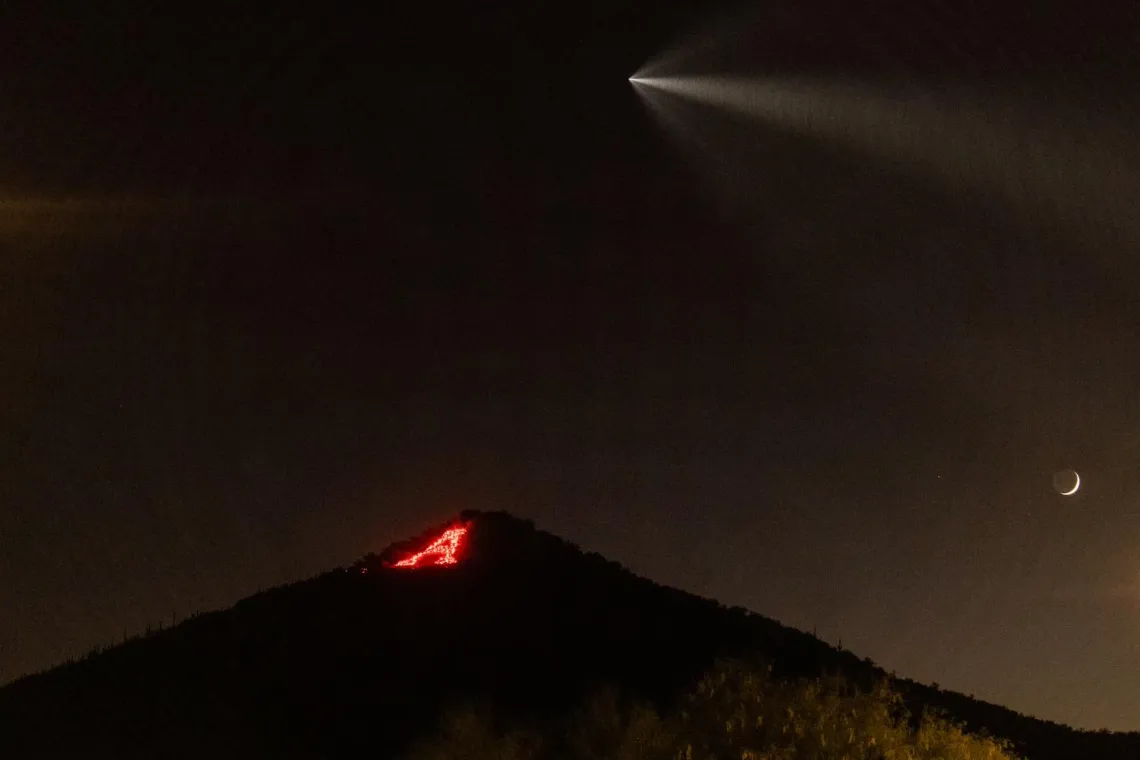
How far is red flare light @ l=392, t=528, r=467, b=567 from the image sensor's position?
99.1ft

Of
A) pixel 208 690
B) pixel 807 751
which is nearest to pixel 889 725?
pixel 807 751

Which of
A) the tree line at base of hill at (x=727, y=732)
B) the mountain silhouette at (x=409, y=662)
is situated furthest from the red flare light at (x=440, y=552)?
the tree line at base of hill at (x=727, y=732)

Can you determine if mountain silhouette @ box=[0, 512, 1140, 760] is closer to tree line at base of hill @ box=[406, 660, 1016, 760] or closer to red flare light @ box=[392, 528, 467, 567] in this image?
red flare light @ box=[392, 528, 467, 567]

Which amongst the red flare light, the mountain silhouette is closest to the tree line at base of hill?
the mountain silhouette

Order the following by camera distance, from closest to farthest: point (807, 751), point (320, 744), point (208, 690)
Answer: point (807, 751)
point (320, 744)
point (208, 690)

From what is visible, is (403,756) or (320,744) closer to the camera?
(403,756)

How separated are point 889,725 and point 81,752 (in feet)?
47.3

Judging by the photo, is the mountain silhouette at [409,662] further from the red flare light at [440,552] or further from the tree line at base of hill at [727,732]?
the tree line at base of hill at [727,732]

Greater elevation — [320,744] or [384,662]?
[384,662]

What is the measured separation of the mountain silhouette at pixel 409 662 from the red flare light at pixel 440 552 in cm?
10

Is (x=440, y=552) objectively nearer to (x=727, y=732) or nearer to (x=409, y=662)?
(x=409, y=662)

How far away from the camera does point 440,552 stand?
102ft

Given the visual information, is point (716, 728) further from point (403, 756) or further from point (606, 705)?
point (403, 756)

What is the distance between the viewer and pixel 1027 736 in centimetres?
2806
